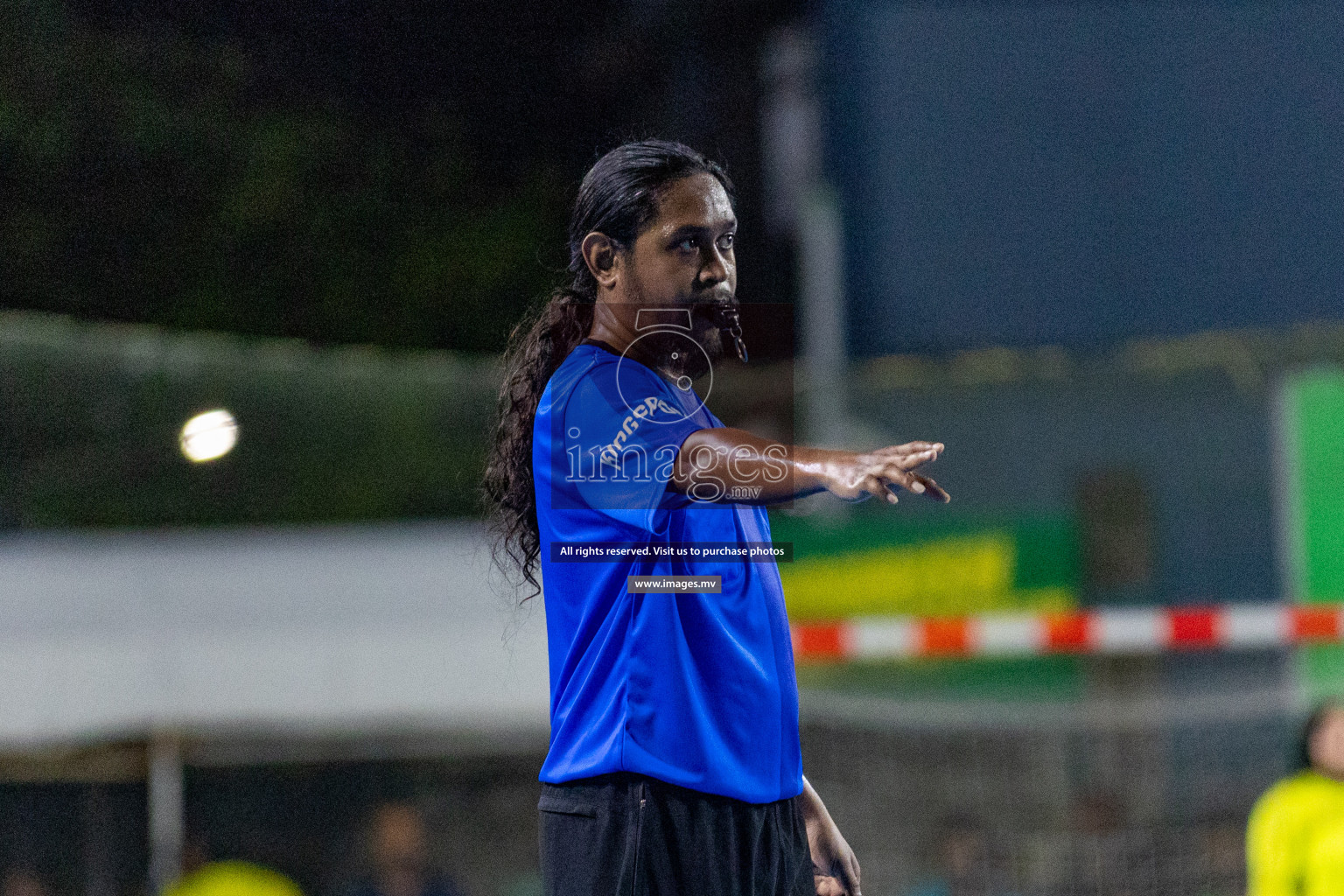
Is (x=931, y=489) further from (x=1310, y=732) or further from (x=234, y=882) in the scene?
(x=234, y=882)

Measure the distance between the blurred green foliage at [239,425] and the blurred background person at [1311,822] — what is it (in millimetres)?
2357

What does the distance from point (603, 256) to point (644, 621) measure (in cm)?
44

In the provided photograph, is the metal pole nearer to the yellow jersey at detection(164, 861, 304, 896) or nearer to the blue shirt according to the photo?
the yellow jersey at detection(164, 861, 304, 896)

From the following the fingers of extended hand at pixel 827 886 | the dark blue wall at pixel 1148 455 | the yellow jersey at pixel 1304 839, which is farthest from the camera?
the dark blue wall at pixel 1148 455

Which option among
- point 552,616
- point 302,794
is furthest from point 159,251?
point 552,616

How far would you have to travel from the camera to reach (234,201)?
270 inches

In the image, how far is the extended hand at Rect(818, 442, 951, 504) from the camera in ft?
4.27

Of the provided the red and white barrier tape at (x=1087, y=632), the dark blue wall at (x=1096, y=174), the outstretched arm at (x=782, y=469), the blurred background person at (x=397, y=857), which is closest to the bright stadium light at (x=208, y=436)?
the blurred background person at (x=397, y=857)

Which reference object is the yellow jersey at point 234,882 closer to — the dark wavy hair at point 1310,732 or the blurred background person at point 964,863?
the blurred background person at point 964,863

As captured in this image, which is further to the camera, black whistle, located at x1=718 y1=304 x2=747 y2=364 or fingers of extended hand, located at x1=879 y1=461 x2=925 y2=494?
black whistle, located at x1=718 y1=304 x2=747 y2=364

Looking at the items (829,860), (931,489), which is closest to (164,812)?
(829,860)

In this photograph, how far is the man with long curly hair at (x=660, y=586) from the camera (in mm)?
1501

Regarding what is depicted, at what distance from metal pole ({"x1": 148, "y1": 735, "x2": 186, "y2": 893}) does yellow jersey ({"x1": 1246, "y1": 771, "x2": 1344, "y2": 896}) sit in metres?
3.06

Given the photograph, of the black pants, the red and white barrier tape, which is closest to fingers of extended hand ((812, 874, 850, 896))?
the black pants
